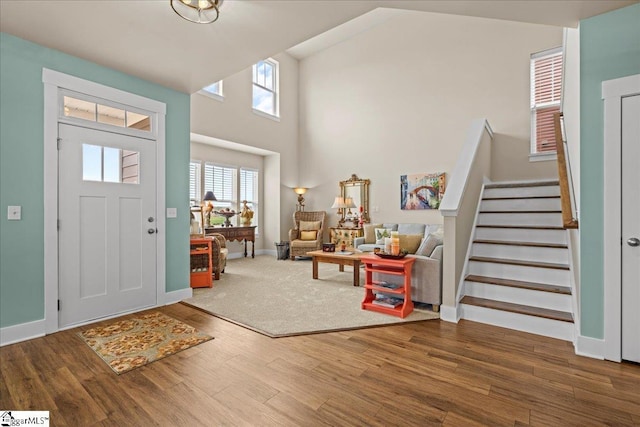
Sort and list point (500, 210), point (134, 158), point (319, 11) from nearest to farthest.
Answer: point (319, 11) → point (134, 158) → point (500, 210)

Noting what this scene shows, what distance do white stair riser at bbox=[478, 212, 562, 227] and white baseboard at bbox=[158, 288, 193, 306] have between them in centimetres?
389

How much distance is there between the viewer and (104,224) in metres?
3.07

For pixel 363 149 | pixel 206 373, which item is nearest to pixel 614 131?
pixel 206 373

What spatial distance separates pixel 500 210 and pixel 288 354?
3.42 meters

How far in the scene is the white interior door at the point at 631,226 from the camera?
7.00 feet

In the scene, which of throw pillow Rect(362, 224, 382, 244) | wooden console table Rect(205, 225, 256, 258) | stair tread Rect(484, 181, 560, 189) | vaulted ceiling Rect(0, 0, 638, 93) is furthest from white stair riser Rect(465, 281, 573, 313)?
wooden console table Rect(205, 225, 256, 258)

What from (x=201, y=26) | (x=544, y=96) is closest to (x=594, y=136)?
(x=201, y=26)

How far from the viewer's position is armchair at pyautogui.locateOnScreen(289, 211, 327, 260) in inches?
273

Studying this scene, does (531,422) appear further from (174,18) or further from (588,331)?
(174,18)

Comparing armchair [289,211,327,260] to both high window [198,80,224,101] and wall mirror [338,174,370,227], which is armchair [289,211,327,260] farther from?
high window [198,80,224,101]

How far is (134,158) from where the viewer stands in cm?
329

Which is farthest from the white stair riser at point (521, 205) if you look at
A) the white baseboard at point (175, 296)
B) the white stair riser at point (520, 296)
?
the white baseboard at point (175, 296)

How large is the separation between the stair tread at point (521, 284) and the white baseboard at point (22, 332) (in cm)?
411

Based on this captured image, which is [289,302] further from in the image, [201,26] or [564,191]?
[564,191]
